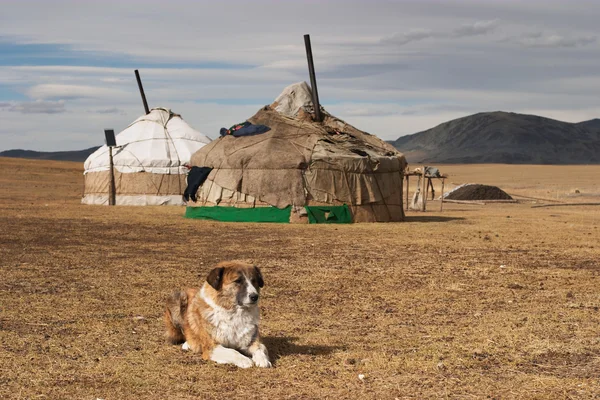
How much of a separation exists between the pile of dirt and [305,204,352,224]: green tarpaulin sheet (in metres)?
17.5

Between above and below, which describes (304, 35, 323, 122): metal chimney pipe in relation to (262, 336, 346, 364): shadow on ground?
above

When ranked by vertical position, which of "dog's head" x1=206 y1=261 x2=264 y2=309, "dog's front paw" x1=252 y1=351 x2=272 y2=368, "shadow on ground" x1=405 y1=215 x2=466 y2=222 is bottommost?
"shadow on ground" x1=405 y1=215 x2=466 y2=222

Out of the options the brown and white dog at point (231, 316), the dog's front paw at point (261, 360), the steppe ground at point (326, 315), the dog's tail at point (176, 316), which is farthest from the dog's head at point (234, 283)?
the dog's tail at point (176, 316)

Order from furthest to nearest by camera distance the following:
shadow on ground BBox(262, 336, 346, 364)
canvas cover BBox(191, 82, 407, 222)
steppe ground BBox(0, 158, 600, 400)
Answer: canvas cover BBox(191, 82, 407, 222), shadow on ground BBox(262, 336, 346, 364), steppe ground BBox(0, 158, 600, 400)

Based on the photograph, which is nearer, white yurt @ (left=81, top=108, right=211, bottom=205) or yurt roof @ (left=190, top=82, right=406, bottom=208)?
yurt roof @ (left=190, top=82, right=406, bottom=208)

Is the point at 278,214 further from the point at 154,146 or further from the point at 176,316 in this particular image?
the point at 176,316

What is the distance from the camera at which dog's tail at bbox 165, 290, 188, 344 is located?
720 centimetres

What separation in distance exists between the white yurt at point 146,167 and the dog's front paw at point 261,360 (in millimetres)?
27665

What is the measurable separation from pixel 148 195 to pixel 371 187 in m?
13.0

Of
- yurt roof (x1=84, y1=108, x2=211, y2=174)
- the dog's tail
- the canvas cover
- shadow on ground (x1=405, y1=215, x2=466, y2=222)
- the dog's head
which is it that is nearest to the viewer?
the dog's head

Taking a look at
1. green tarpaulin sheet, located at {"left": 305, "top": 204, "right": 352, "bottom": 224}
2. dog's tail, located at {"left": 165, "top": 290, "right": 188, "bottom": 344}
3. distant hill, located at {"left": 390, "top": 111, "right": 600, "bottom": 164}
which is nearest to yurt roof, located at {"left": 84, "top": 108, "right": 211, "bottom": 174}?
green tarpaulin sheet, located at {"left": 305, "top": 204, "right": 352, "bottom": 224}

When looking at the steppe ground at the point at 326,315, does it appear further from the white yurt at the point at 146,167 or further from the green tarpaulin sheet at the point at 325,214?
the white yurt at the point at 146,167

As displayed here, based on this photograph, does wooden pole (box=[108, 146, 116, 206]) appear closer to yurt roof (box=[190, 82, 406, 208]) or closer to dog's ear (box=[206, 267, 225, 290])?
yurt roof (box=[190, 82, 406, 208])

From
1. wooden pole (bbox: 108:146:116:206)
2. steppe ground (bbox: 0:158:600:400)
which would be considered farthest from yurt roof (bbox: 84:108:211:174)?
steppe ground (bbox: 0:158:600:400)
